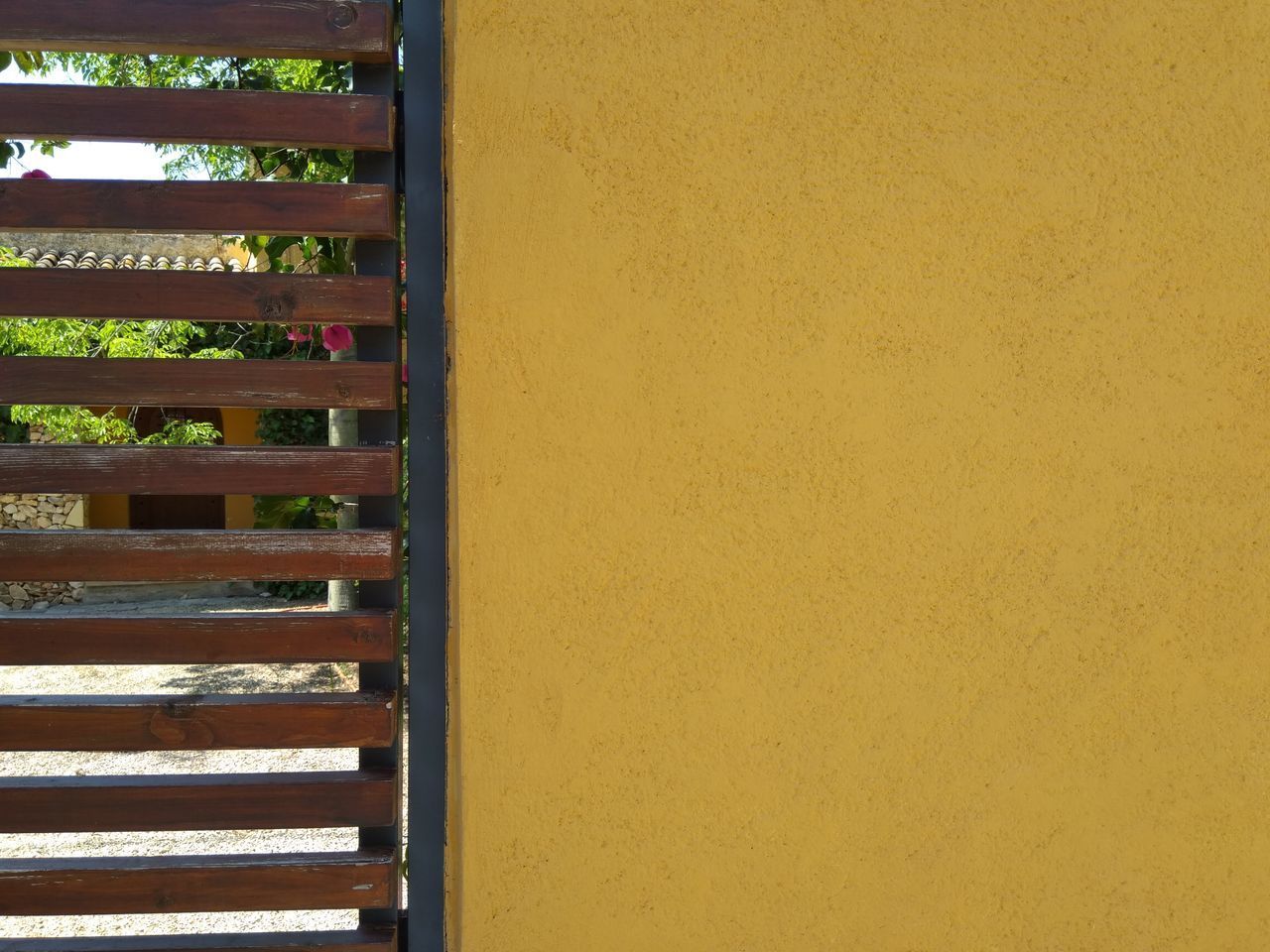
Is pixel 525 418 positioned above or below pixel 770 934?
above

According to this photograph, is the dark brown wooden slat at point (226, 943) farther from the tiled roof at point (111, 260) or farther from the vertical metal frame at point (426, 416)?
the tiled roof at point (111, 260)

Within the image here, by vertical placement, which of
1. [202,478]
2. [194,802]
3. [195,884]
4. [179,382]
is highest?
[179,382]

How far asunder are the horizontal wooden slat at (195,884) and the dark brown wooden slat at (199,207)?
1040 mm

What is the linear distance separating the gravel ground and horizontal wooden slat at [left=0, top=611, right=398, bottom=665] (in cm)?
45

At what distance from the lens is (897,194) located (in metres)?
1.71

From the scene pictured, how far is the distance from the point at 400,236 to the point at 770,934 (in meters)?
1.44

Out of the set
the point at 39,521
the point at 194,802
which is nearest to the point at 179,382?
the point at 194,802

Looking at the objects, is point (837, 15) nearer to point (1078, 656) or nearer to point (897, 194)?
point (897, 194)

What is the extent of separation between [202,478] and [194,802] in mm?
535

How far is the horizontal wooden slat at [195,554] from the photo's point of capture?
162 cm

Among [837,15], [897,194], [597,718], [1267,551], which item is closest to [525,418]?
[597,718]

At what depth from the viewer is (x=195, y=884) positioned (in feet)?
5.49

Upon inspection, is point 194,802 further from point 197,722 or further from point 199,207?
point 199,207

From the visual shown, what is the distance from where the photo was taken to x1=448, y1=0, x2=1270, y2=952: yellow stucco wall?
1661mm
